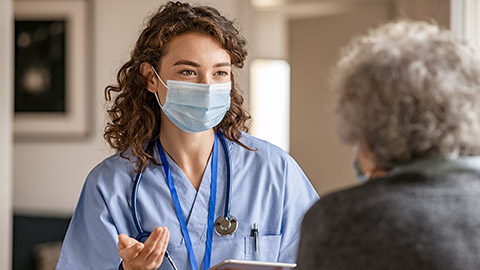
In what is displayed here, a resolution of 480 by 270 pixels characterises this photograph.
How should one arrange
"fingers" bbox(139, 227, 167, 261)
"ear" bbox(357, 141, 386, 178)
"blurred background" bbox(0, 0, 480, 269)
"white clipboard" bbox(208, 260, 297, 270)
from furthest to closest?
"blurred background" bbox(0, 0, 480, 269) → "fingers" bbox(139, 227, 167, 261) → "white clipboard" bbox(208, 260, 297, 270) → "ear" bbox(357, 141, 386, 178)

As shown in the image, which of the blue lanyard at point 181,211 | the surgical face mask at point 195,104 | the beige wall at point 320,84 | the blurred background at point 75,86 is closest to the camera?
the blue lanyard at point 181,211

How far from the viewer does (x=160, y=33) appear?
1.81 m

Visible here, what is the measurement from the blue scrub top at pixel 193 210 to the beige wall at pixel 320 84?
2.68m

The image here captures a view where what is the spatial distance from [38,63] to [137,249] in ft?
10.4

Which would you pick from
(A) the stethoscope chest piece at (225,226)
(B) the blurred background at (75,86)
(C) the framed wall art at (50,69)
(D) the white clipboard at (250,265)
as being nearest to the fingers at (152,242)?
(D) the white clipboard at (250,265)

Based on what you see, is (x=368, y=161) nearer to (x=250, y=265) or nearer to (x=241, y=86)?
(x=250, y=265)

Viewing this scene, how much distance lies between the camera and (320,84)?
4.76 meters

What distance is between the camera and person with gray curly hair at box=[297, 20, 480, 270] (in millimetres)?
986

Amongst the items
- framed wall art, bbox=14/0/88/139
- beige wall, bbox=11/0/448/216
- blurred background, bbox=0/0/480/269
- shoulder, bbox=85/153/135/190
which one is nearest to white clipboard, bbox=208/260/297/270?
shoulder, bbox=85/153/135/190

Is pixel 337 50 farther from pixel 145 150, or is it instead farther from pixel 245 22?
pixel 145 150

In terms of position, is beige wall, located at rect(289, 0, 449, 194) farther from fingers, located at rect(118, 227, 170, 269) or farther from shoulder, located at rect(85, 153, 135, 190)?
fingers, located at rect(118, 227, 170, 269)

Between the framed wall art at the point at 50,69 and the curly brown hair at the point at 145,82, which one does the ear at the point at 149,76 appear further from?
the framed wall art at the point at 50,69

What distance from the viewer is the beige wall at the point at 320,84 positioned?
4.54m

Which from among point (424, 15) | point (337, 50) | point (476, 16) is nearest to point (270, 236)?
point (476, 16)
